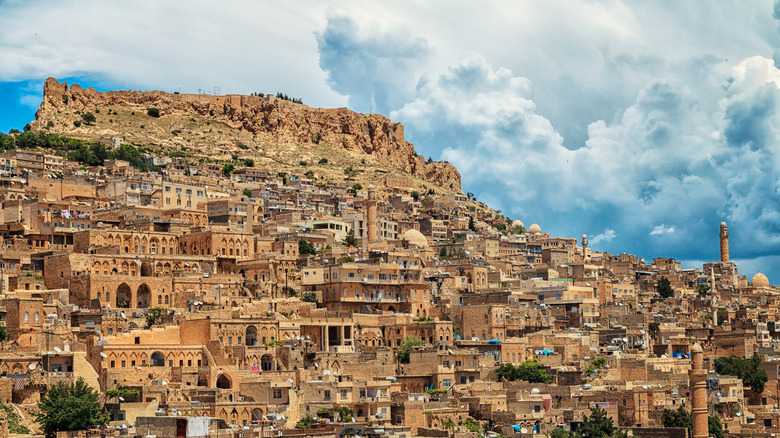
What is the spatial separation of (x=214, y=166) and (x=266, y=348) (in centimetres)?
6487

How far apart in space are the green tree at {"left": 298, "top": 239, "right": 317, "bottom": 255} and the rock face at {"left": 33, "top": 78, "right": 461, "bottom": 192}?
174 feet

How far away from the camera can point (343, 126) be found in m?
149

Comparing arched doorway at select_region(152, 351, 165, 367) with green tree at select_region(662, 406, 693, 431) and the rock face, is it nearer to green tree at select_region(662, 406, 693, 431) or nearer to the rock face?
green tree at select_region(662, 406, 693, 431)

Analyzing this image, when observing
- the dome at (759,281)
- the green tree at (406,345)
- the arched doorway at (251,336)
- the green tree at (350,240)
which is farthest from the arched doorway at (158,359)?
the dome at (759,281)

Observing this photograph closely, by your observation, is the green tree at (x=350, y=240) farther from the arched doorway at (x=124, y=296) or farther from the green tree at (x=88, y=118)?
the green tree at (x=88, y=118)

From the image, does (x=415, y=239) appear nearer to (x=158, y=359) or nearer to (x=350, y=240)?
(x=350, y=240)

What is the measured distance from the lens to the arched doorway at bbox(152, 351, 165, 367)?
52781 millimetres

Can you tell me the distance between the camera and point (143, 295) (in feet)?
208

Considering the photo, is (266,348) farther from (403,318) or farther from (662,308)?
(662,308)

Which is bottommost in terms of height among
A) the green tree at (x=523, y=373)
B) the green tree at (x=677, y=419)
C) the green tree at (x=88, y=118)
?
the green tree at (x=677, y=419)

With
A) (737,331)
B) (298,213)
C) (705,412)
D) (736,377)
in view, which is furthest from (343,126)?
(705,412)

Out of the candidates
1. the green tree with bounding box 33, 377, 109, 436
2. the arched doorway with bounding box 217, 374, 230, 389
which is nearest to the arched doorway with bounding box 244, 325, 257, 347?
the arched doorway with bounding box 217, 374, 230, 389

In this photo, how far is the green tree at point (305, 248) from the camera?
7812 centimetres

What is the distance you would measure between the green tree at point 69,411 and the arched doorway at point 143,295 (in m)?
17.0
